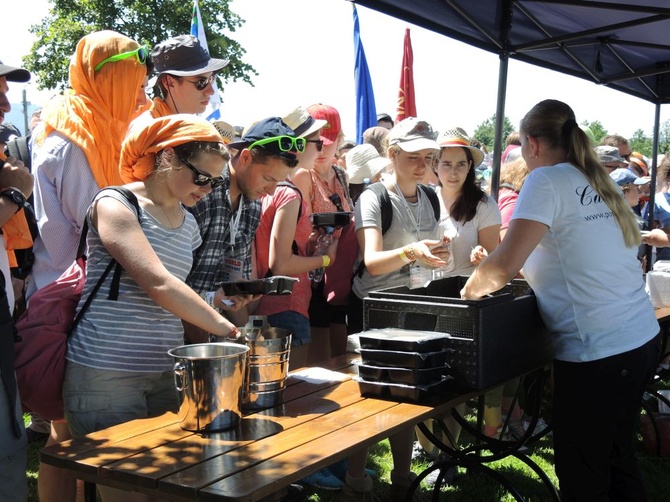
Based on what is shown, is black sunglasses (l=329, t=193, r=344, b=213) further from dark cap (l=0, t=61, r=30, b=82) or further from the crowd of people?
dark cap (l=0, t=61, r=30, b=82)

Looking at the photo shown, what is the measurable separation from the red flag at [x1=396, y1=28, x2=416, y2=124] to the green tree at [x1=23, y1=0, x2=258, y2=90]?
16368 millimetres

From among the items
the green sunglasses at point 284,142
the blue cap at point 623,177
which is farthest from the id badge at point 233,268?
the blue cap at point 623,177

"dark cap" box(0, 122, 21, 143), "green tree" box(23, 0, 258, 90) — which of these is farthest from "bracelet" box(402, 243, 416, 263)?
"green tree" box(23, 0, 258, 90)

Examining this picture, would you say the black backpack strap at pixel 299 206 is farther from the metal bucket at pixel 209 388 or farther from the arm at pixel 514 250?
the metal bucket at pixel 209 388

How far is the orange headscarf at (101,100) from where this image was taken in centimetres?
289

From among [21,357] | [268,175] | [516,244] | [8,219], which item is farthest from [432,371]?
[8,219]

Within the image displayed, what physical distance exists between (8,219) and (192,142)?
657 millimetres

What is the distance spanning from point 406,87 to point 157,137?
6.93m

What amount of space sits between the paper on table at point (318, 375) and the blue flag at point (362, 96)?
6.20 meters

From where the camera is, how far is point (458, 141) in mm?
3912

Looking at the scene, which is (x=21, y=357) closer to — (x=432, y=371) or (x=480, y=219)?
(x=432, y=371)

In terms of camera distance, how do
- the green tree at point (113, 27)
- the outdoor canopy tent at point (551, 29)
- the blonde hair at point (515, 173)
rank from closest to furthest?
the outdoor canopy tent at point (551, 29) < the blonde hair at point (515, 173) < the green tree at point (113, 27)

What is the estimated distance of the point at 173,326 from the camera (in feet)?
7.25

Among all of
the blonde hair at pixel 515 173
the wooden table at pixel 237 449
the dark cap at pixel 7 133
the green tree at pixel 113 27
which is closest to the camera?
the wooden table at pixel 237 449
